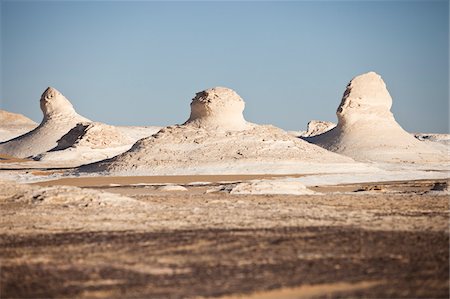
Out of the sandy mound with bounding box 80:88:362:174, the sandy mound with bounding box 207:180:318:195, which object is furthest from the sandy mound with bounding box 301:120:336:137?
the sandy mound with bounding box 207:180:318:195

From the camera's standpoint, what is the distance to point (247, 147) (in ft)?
118

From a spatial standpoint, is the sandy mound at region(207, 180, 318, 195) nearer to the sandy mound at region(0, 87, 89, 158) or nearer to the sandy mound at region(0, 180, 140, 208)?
the sandy mound at region(0, 180, 140, 208)

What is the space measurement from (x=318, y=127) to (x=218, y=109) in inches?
1799

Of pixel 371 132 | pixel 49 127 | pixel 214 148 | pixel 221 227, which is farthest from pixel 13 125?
pixel 221 227

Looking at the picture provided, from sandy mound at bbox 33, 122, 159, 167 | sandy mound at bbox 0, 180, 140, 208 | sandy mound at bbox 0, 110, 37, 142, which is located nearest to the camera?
sandy mound at bbox 0, 180, 140, 208

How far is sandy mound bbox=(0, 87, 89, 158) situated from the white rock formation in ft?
92.2

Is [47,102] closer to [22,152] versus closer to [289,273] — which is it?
[22,152]

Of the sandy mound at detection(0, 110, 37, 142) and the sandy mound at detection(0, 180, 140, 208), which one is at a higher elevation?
the sandy mound at detection(0, 110, 37, 142)

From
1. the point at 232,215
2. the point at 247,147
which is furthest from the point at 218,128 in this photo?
the point at 232,215

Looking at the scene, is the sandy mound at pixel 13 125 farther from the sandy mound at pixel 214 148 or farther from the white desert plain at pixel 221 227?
the white desert plain at pixel 221 227

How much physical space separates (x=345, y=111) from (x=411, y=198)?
35850 millimetres

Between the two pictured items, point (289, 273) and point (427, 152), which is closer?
→ point (289, 273)

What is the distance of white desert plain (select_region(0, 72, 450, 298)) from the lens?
881cm

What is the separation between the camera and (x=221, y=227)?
44.8ft
